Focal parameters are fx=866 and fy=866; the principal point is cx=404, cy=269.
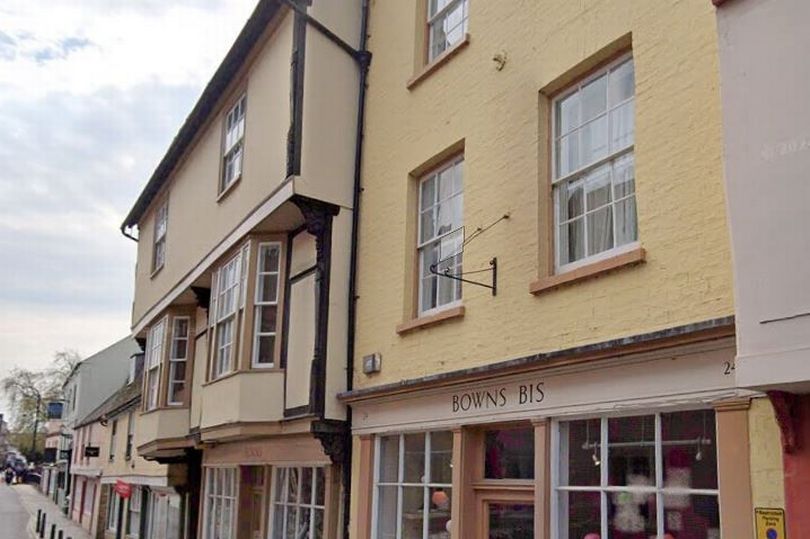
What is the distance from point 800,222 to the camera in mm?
4617

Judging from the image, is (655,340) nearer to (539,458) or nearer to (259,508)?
(539,458)

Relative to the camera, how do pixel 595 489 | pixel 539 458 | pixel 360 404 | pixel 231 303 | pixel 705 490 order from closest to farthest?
pixel 705 490 < pixel 595 489 < pixel 539 458 < pixel 360 404 < pixel 231 303

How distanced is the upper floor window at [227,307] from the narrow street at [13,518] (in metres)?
19.9

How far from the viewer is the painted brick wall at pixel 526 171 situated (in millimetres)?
5945

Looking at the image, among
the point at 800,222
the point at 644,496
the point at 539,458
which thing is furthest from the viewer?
the point at 539,458

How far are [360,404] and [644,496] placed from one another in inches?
175

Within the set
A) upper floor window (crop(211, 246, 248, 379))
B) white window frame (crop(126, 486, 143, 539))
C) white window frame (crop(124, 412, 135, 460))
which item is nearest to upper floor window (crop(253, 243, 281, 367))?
upper floor window (crop(211, 246, 248, 379))

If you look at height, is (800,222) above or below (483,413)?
above

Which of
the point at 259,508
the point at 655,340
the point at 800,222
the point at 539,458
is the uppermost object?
the point at 800,222

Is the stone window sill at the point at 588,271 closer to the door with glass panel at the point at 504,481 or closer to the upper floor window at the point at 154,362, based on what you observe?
the door with glass panel at the point at 504,481

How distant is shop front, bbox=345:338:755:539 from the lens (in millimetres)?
5613

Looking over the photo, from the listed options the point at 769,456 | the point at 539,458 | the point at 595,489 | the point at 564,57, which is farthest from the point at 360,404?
the point at 769,456

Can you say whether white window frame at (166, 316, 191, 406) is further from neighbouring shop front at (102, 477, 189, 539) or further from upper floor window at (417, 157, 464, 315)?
upper floor window at (417, 157, 464, 315)

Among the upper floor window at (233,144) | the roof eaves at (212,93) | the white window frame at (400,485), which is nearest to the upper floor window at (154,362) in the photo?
the roof eaves at (212,93)
